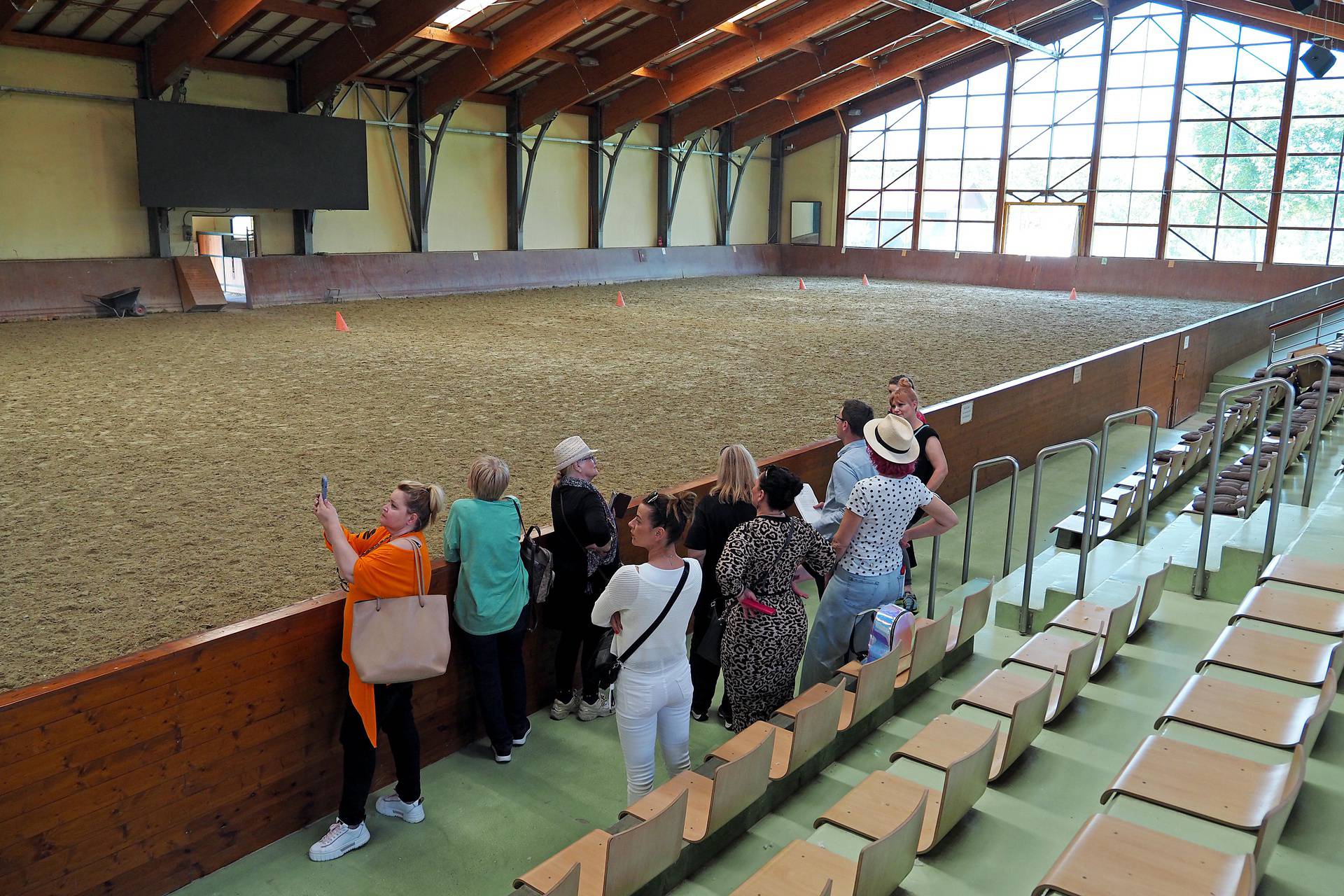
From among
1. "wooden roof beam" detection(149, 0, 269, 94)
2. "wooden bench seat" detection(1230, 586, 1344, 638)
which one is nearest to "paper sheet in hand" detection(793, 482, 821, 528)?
"wooden bench seat" detection(1230, 586, 1344, 638)

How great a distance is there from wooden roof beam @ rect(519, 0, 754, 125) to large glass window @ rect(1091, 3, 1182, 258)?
34.7ft

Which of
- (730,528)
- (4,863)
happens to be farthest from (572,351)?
(4,863)

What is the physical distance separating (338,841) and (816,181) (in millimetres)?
25210

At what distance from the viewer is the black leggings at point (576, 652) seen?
440 cm

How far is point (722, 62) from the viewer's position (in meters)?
19.8

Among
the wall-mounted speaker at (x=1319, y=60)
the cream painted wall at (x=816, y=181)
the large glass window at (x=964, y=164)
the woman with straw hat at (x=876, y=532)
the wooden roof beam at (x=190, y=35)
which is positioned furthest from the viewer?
the cream painted wall at (x=816, y=181)

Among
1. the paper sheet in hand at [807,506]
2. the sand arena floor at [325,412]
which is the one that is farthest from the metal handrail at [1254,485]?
the sand arena floor at [325,412]

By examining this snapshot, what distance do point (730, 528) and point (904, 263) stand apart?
22.1m

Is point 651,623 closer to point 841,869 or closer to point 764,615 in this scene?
point 764,615

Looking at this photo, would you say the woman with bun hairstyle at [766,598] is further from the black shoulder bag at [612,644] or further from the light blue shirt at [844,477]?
Result: the light blue shirt at [844,477]

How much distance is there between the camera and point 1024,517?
774 centimetres

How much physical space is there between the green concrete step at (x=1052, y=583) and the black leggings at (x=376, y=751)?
9.88 feet

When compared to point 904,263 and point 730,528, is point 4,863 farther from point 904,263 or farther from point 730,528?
point 904,263

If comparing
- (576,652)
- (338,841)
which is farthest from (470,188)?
(338,841)
